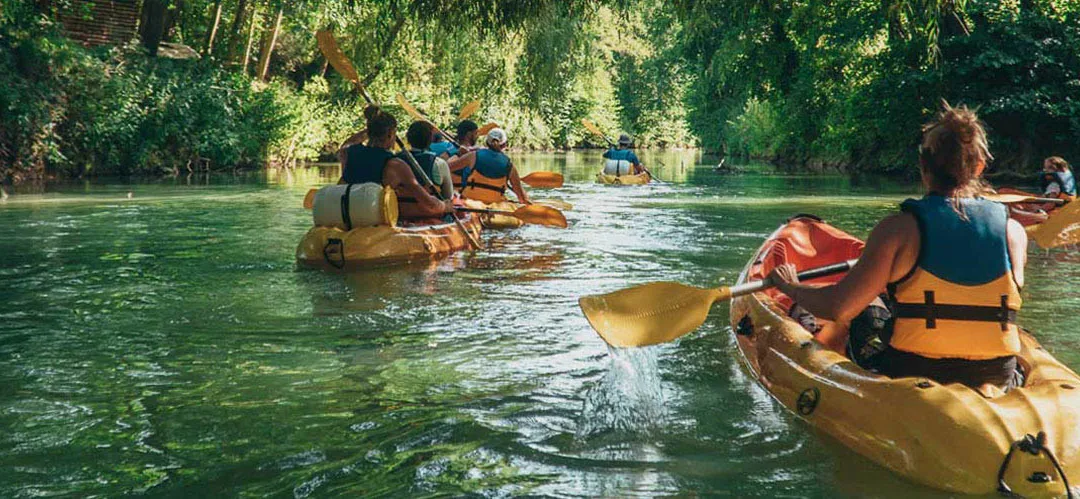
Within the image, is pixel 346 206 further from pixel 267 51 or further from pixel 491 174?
pixel 267 51

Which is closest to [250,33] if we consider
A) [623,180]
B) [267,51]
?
[267,51]

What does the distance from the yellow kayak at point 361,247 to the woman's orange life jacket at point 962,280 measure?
5149 millimetres

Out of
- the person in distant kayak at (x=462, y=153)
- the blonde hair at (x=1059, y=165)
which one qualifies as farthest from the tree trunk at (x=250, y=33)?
the blonde hair at (x=1059, y=165)

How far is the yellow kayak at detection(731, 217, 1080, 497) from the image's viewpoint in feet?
10.7

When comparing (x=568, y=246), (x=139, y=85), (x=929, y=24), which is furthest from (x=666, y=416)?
(x=139, y=85)

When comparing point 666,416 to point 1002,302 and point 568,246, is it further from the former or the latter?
point 568,246

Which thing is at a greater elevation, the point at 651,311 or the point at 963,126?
the point at 963,126

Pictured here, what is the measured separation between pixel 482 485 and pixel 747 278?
8.34 feet

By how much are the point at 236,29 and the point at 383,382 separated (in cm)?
2038

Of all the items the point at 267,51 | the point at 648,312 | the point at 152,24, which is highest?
the point at 152,24

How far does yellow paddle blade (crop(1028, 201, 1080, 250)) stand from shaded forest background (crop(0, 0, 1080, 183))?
14.3ft

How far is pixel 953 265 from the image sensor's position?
349cm

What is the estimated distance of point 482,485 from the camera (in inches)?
137

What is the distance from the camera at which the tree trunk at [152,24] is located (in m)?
20.9
